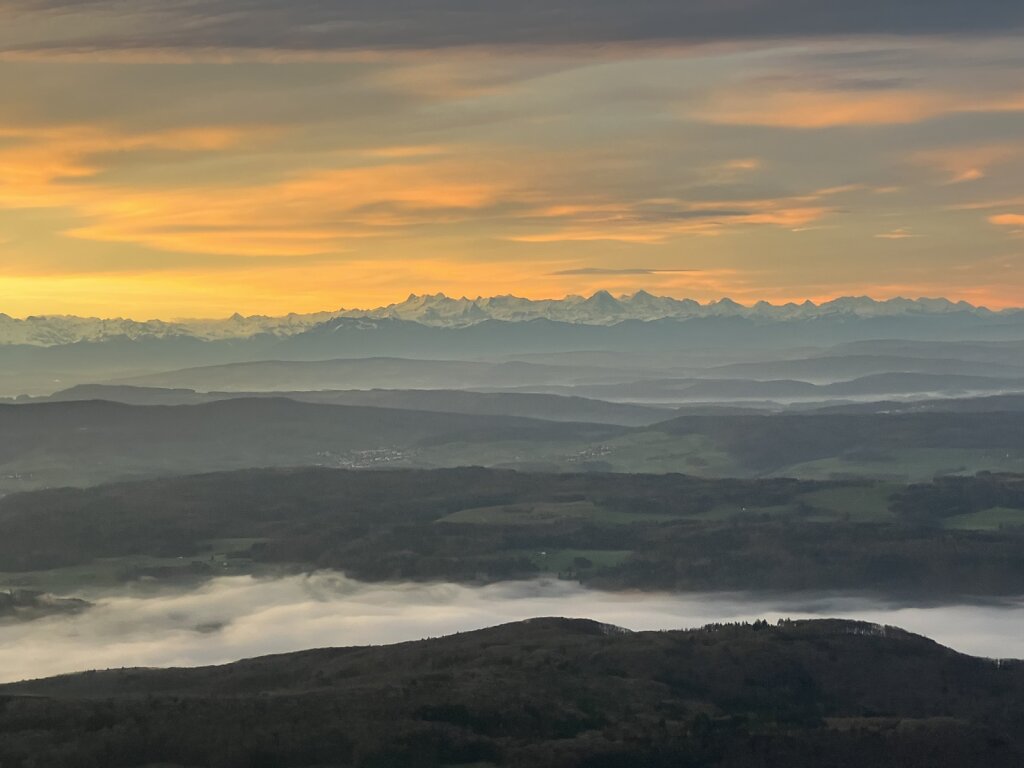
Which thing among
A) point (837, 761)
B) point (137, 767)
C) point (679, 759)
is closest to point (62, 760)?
point (137, 767)

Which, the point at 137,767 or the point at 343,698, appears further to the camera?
the point at 343,698

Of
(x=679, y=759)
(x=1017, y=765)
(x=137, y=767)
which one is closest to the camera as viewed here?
(x=137, y=767)

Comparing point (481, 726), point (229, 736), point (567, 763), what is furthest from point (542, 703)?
point (229, 736)

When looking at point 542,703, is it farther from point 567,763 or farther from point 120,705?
point 120,705

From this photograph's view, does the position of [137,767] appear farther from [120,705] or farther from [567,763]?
[567,763]

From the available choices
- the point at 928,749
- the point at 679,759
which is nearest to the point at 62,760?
the point at 679,759

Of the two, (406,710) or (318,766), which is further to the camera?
(406,710)

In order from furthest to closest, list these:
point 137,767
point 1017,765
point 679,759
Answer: point 1017,765
point 679,759
point 137,767
